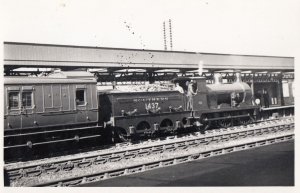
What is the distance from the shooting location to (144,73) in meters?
24.8

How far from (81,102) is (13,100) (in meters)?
2.46

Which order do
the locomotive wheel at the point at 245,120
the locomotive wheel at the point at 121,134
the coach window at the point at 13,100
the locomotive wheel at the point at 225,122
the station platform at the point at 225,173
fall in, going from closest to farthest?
the station platform at the point at 225,173 < the coach window at the point at 13,100 < the locomotive wheel at the point at 121,134 < the locomotive wheel at the point at 225,122 < the locomotive wheel at the point at 245,120

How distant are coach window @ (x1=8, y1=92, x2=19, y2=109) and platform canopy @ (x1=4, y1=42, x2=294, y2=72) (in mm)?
4304

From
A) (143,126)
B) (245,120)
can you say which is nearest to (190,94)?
(143,126)

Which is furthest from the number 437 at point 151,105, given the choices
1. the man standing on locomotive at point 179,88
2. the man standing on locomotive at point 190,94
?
the man standing on locomotive at point 190,94

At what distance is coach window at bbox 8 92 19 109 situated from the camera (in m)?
11.9

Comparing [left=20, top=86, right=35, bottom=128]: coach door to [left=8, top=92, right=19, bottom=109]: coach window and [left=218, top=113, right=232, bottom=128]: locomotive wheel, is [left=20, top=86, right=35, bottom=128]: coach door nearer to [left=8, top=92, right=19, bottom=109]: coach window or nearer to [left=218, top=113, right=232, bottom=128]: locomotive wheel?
[left=8, top=92, right=19, bottom=109]: coach window

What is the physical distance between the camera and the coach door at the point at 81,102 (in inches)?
530

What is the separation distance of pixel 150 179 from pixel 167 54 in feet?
50.7

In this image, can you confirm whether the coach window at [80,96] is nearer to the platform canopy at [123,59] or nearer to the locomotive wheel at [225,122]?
the platform canopy at [123,59]

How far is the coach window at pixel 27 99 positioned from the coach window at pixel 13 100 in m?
0.20

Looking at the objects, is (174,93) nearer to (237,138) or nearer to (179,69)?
(237,138)

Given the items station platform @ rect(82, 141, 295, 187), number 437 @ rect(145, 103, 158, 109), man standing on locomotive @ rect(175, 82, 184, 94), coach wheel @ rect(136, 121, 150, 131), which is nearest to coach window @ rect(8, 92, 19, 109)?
station platform @ rect(82, 141, 295, 187)

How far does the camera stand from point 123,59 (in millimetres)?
21656
